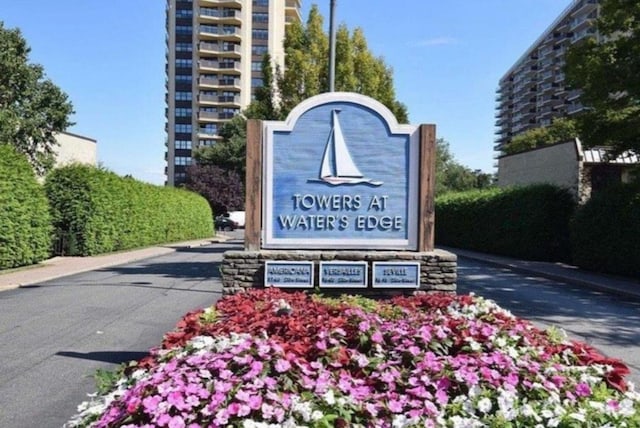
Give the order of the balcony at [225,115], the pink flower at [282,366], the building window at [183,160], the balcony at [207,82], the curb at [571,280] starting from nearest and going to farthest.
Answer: the pink flower at [282,366] → the curb at [571,280] → the balcony at [225,115] → the balcony at [207,82] → the building window at [183,160]

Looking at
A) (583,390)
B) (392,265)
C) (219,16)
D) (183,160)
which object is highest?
(219,16)

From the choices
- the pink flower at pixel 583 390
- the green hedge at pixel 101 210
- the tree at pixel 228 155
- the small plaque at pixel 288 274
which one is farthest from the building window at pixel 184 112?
the pink flower at pixel 583 390

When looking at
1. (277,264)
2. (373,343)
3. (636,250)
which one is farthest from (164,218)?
(373,343)

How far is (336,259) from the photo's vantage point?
24.0ft

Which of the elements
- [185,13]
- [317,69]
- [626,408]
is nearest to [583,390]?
[626,408]

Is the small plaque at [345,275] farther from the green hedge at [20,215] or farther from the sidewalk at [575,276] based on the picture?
the green hedge at [20,215]

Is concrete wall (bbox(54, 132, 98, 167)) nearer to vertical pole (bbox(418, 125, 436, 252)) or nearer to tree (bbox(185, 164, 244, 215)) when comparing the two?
tree (bbox(185, 164, 244, 215))

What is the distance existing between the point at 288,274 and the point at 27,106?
24476mm

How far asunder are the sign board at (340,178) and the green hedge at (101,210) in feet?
57.1

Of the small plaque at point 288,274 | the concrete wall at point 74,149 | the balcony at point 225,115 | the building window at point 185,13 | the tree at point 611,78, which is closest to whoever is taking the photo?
the small plaque at point 288,274

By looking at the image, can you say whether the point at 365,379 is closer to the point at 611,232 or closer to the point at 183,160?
the point at 611,232

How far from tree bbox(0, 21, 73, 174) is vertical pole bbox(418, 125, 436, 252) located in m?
22.6

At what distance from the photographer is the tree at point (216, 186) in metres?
58.1

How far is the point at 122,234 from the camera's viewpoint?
26.7 metres
